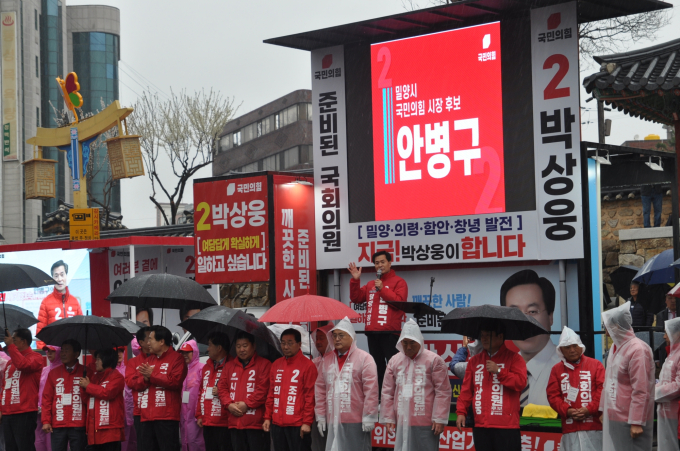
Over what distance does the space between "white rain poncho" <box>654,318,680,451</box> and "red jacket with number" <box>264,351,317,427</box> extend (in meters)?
3.46

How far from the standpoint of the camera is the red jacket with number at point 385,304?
1014cm

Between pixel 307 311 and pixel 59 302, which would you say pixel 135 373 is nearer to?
pixel 307 311

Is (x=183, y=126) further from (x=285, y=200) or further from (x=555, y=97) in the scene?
(x=555, y=97)

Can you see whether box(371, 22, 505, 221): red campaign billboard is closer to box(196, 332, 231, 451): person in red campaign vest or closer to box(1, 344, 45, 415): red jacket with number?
box(196, 332, 231, 451): person in red campaign vest

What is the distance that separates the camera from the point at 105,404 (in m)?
9.53

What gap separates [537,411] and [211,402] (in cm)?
373

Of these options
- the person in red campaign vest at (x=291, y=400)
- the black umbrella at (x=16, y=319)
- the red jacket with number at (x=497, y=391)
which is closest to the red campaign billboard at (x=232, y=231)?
the black umbrella at (x=16, y=319)

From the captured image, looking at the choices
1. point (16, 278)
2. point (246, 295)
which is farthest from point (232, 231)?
point (16, 278)

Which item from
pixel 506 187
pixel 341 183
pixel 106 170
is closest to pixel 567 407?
pixel 506 187

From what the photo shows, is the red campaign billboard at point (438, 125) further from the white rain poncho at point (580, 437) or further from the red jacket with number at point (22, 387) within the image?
the red jacket with number at point (22, 387)

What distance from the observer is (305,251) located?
1201 centimetres

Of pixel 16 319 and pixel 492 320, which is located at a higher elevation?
pixel 492 320

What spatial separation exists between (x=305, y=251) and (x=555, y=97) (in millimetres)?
4203

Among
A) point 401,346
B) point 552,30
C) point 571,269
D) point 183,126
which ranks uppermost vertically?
point 183,126
